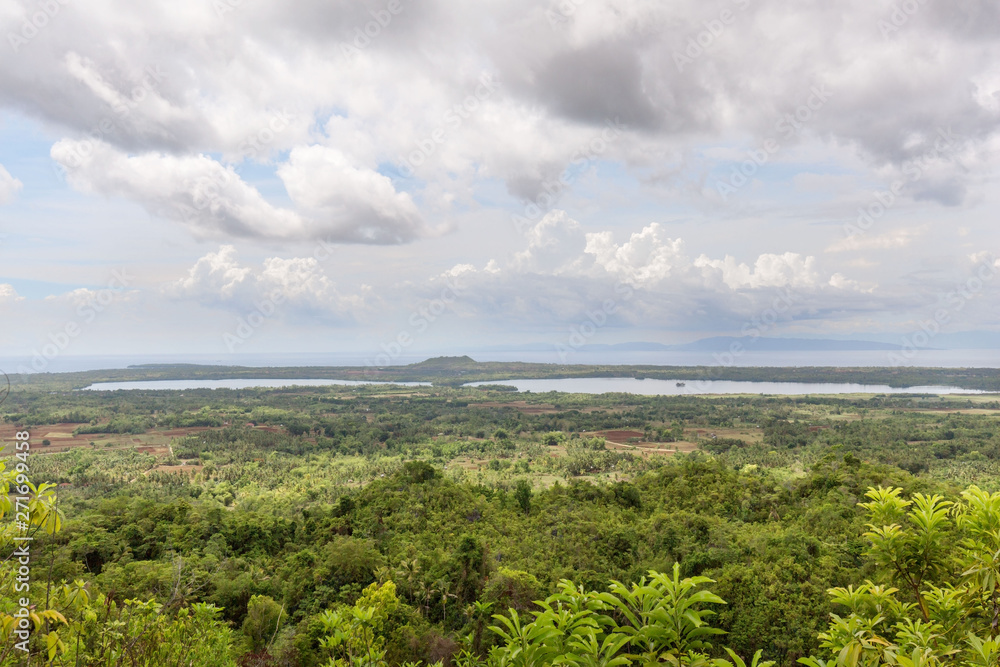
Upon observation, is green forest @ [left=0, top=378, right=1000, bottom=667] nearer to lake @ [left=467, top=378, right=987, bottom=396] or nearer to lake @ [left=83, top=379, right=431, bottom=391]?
lake @ [left=467, top=378, right=987, bottom=396]

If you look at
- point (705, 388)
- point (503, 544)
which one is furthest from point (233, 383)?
point (503, 544)

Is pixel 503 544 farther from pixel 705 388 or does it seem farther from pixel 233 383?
pixel 233 383

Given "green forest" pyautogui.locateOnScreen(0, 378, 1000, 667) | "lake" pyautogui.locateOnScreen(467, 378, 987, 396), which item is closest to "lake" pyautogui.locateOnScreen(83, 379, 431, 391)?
"lake" pyautogui.locateOnScreen(467, 378, 987, 396)

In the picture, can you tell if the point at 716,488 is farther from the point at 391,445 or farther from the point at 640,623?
the point at 391,445

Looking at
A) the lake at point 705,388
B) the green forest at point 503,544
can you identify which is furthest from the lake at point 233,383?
the green forest at point 503,544

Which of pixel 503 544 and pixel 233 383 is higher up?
pixel 503 544

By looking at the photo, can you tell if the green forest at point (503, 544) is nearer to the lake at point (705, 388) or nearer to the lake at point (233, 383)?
the lake at point (705, 388)

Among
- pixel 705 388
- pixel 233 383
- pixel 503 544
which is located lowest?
pixel 233 383

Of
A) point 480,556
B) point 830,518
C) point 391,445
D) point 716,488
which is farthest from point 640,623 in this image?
point 391,445
